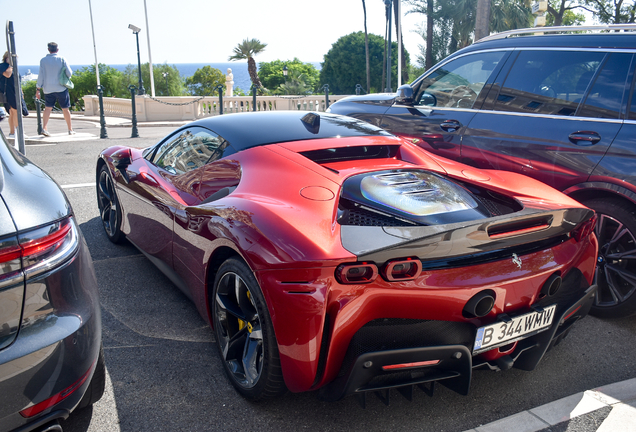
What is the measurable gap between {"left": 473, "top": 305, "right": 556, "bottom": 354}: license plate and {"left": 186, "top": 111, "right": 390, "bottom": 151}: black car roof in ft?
5.16

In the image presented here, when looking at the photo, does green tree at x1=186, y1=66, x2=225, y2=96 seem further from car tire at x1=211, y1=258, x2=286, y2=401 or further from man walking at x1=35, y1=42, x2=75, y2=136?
car tire at x1=211, y1=258, x2=286, y2=401

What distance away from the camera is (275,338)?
221cm

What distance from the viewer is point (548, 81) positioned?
12.9 ft

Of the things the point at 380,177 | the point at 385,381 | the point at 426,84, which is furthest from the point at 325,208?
the point at 426,84

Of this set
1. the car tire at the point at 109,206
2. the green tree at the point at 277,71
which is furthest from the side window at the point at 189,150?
the green tree at the point at 277,71

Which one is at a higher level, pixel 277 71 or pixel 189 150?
pixel 277 71

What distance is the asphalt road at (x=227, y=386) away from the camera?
2.42 metres

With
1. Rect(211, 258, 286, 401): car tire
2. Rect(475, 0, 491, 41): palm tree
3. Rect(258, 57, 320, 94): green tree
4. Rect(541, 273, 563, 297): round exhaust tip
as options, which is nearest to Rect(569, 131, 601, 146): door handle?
Rect(541, 273, 563, 297): round exhaust tip

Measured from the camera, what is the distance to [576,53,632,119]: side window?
135 inches

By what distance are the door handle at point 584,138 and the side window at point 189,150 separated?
241 cm

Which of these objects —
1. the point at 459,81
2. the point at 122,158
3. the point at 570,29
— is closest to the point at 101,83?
the point at 122,158

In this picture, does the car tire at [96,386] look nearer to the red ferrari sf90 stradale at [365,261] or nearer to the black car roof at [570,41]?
the red ferrari sf90 stradale at [365,261]

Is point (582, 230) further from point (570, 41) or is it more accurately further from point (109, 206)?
point (109, 206)

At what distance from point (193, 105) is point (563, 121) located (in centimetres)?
2224
